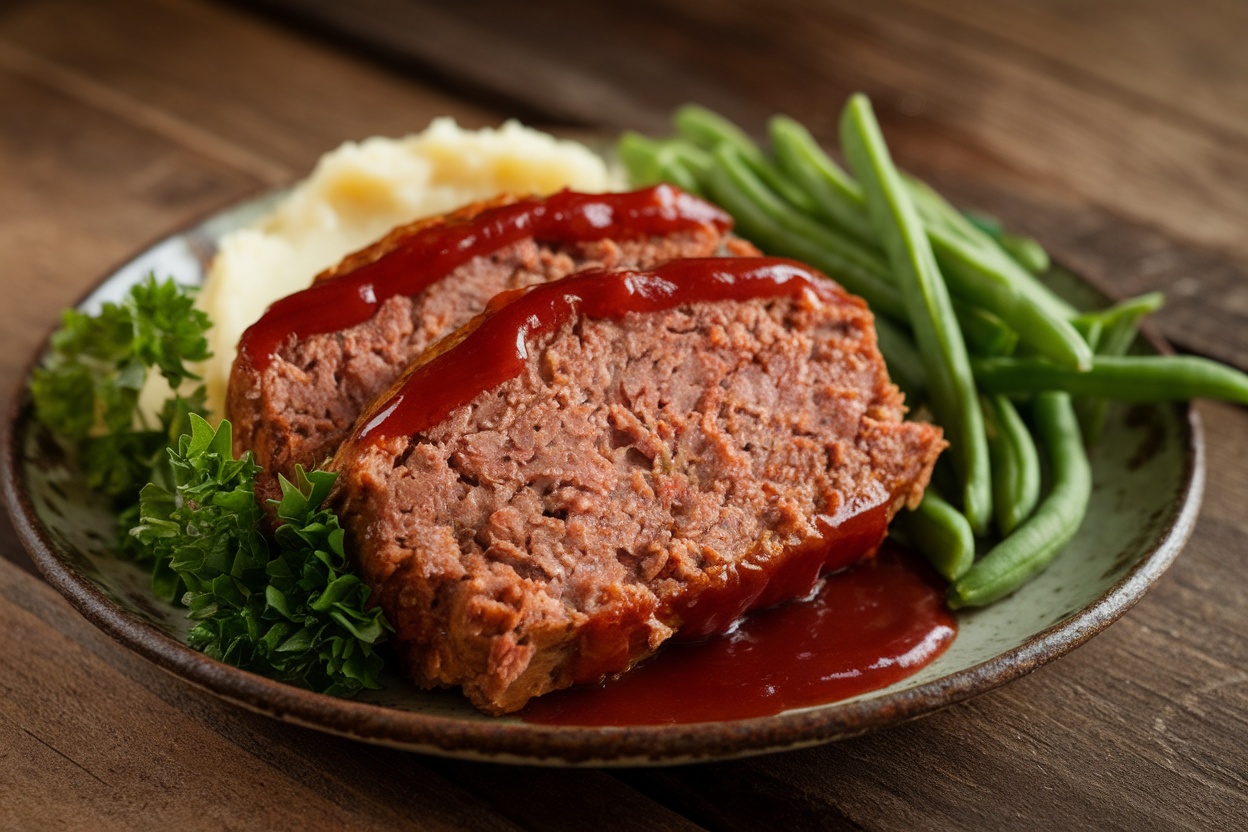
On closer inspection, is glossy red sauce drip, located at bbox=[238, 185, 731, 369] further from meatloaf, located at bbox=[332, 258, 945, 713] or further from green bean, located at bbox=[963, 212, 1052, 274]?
green bean, located at bbox=[963, 212, 1052, 274]

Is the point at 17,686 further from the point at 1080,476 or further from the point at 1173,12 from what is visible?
the point at 1173,12

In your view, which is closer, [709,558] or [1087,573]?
[709,558]

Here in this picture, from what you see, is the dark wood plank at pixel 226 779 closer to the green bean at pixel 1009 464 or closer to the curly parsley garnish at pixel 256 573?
the curly parsley garnish at pixel 256 573

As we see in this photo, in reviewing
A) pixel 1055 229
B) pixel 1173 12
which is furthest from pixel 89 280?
pixel 1173 12

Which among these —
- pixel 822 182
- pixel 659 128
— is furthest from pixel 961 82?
pixel 822 182

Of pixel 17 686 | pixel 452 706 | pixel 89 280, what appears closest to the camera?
pixel 452 706

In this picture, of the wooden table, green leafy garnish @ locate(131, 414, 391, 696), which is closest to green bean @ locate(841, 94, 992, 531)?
the wooden table
